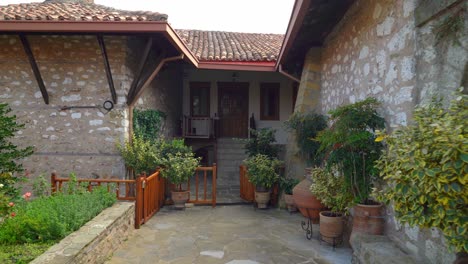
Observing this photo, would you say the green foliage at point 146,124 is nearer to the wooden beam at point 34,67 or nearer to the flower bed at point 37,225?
the wooden beam at point 34,67

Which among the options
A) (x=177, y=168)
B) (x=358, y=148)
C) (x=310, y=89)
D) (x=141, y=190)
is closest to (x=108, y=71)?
(x=177, y=168)

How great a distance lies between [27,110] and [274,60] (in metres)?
5.63

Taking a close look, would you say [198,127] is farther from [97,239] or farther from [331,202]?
[97,239]

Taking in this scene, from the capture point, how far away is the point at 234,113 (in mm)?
12188

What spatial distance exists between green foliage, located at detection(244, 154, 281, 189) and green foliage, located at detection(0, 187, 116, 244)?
3.04 metres

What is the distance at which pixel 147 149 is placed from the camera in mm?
6301

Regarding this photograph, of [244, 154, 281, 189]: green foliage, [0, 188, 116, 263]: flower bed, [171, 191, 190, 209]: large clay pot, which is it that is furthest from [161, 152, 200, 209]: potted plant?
[0, 188, 116, 263]: flower bed

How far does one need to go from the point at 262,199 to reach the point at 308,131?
1.62 m

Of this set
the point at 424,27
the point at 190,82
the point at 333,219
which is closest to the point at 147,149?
the point at 333,219

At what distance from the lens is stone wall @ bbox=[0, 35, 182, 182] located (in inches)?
242

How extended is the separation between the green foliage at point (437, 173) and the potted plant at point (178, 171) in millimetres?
4391

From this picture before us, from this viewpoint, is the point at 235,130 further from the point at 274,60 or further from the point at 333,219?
the point at 333,219

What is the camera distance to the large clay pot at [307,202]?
15.5 ft

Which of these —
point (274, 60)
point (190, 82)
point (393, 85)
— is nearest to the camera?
point (393, 85)
